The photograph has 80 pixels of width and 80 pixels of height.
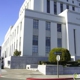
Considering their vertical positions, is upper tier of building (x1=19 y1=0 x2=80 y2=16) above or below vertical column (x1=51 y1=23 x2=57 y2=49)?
above

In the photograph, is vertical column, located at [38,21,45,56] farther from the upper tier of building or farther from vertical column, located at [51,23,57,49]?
the upper tier of building

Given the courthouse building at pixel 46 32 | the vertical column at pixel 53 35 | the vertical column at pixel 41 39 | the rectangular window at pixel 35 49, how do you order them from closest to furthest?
the courthouse building at pixel 46 32
the rectangular window at pixel 35 49
the vertical column at pixel 41 39
the vertical column at pixel 53 35

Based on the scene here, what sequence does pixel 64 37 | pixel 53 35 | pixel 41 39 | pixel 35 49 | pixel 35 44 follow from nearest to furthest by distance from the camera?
pixel 35 49, pixel 35 44, pixel 41 39, pixel 53 35, pixel 64 37

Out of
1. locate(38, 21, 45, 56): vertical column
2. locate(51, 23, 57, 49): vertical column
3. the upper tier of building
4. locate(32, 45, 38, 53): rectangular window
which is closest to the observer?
locate(32, 45, 38, 53): rectangular window

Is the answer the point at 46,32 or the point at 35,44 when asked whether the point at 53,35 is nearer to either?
the point at 46,32

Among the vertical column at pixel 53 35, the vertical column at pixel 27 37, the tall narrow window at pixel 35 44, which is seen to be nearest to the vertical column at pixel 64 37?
Result: the vertical column at pixel 53 35

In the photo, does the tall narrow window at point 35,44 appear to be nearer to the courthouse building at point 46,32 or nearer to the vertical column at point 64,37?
the courthouse building at point 46,32

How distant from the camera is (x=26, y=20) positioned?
32094mm

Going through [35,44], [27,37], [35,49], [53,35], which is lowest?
[35,49]

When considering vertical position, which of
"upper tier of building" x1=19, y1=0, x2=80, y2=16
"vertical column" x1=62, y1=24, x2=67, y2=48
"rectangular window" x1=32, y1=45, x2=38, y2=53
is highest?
"upper tier of building" x1=19, y1=0, x2=80, y2=16

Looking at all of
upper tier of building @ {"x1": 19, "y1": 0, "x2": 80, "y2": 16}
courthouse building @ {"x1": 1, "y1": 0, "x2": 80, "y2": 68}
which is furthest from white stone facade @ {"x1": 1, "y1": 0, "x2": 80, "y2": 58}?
upper tier of building @ {"x1": 19, "y1": 0, "x2": 80, "y2": 16}

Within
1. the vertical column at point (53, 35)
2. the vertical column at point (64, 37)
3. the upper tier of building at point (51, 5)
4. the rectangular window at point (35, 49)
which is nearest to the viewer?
the rectangular window at point (35, 49)

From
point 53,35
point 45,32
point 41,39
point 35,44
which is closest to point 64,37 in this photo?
point 53,35

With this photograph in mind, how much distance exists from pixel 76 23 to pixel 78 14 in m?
2.66
